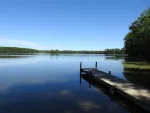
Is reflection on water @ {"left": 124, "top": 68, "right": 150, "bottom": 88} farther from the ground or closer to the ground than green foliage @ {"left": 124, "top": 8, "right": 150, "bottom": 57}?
closer to the ground

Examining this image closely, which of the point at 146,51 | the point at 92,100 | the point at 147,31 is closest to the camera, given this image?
the point at 92,100

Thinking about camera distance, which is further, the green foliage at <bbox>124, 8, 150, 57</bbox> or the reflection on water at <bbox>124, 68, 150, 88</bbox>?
the green foliage at <bbox>124, 8, 150, 57</bbox>

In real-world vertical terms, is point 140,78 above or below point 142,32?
below

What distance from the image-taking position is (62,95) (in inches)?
746

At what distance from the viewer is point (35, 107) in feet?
48.9

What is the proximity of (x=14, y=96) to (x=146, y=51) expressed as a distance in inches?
2487

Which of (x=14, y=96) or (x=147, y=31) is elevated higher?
(x=147, y=31)

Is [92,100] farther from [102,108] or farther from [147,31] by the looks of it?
[147,31]

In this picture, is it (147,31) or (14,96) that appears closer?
(14,96)

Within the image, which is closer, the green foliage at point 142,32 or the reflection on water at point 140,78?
the reflection on water at point 140,78

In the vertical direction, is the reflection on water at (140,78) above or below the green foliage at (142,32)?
below

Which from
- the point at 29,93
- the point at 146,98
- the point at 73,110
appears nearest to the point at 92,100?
the point at 73,110

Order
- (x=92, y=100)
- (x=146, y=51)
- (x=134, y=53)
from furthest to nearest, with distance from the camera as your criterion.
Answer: (x=134, y=53), (x=146, y=51), (x=92, y=100)

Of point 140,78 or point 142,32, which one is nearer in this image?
point 140,78
